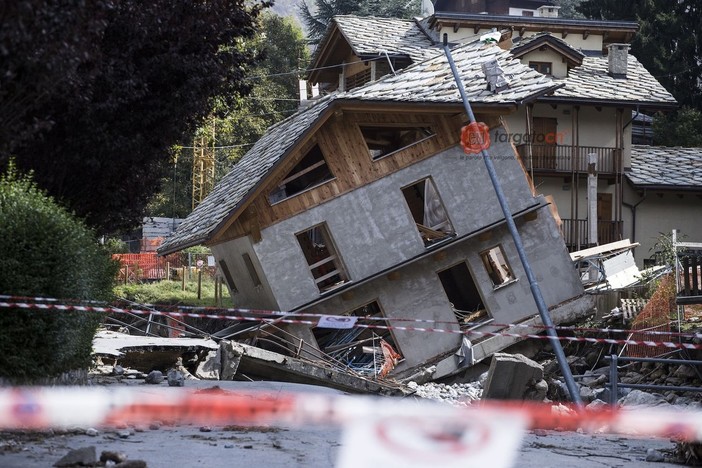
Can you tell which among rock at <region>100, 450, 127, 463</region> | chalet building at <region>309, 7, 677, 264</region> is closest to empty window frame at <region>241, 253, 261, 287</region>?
chalet building at <region>309, 7, 677, 264</region>

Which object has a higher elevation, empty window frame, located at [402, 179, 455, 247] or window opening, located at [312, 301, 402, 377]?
empty window frame, located at [402, 179, 455, 247]

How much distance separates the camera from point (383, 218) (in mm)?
30781

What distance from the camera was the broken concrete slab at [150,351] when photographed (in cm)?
2241

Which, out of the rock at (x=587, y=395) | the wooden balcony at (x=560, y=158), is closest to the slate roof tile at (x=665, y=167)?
the wooden balcony at (x=560, y=158)

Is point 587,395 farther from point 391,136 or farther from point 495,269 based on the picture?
point 391,136

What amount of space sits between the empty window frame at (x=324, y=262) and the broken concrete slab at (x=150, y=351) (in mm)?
7046

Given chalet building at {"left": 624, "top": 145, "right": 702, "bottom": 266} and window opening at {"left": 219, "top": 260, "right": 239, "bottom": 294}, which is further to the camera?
chalet building at {"left": 624, "top": 145, "right": 702, "bottom": 266}

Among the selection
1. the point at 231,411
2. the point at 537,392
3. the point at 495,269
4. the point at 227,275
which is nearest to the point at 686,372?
the point at 537,392

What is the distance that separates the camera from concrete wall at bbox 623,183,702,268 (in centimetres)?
4538

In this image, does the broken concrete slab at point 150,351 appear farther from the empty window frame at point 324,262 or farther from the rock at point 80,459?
the rock at point 80,459

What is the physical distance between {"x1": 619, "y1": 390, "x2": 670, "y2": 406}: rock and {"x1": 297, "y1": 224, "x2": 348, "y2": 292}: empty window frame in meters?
10.7

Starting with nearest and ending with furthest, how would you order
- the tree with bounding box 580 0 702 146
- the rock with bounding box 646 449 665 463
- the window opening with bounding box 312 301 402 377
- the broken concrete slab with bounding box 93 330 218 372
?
the rock with bounding box 646 449 665 463
the broken concrete slab with bounding box 93 330 218 372
the window opening with bounding box 312 301 402 377
the tree with bounding box 580 0 702 146

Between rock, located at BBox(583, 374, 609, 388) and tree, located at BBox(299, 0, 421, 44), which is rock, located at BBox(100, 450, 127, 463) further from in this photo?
tree, located at BBox(299, 0, 421, 44)

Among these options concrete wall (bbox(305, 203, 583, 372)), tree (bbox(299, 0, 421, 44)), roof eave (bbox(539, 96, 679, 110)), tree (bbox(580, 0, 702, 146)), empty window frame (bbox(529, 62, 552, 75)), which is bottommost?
concrete wall (bbox(305, 203, 583, 372))
